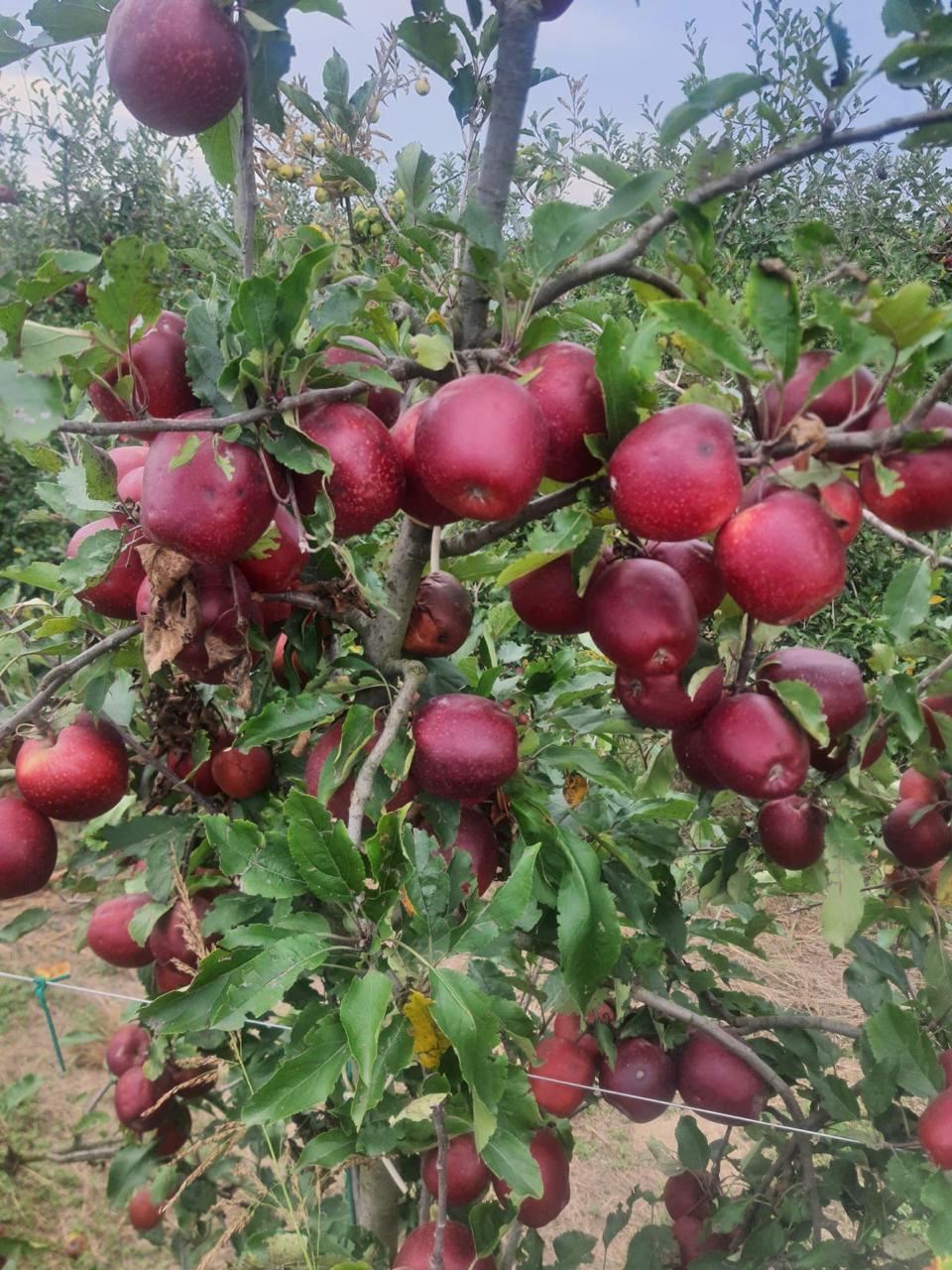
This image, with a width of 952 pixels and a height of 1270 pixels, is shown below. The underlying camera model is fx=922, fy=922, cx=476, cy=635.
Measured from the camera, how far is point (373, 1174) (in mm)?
1333

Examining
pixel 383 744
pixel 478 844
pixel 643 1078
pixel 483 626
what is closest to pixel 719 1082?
pixel 643 1078

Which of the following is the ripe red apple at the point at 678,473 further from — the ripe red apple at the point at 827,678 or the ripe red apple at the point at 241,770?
the ripe red apple at the point at 241,770

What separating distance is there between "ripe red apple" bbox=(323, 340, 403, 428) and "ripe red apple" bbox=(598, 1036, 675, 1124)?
36.7 inches

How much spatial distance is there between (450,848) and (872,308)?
596 millimetres

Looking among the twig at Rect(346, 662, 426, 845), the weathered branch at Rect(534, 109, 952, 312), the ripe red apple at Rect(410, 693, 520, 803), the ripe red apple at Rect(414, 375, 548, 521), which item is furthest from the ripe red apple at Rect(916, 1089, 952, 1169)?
the weathered branch at Rect(534, 109, 952, 312)

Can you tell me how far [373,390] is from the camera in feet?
2.72

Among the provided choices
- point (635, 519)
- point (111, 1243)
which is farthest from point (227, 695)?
point (111, 1243)

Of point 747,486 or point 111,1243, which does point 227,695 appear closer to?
point 747,486

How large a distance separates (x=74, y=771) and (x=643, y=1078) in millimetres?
861

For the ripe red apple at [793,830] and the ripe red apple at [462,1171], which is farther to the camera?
the ripe red apple at [462,1171]

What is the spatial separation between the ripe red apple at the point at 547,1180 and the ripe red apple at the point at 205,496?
98 cm

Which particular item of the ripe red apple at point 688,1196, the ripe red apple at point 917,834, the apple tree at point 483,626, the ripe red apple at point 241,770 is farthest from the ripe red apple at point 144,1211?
the ripe red apple at point 917,834

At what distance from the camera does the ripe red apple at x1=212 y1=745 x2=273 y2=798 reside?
109cm

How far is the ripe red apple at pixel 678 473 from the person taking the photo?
65 cm
